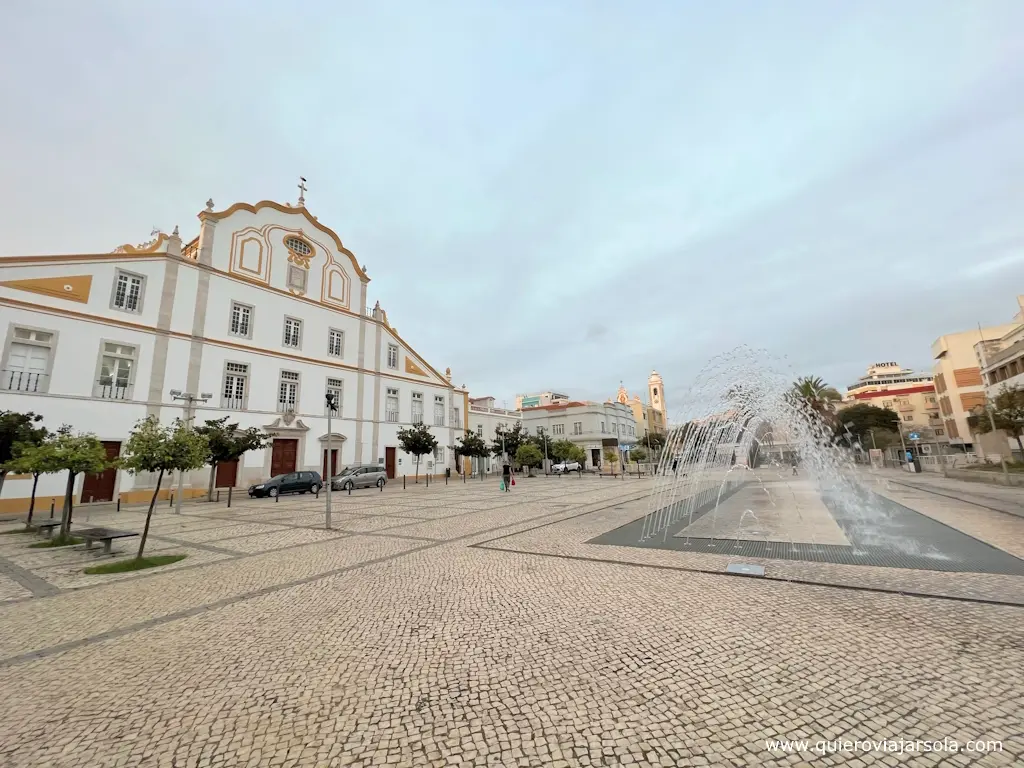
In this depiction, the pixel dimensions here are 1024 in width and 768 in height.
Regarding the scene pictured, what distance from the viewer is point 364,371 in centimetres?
3466

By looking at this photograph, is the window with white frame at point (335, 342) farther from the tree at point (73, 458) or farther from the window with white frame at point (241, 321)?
the tree at point (73, 458)

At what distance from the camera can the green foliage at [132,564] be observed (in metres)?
8.28

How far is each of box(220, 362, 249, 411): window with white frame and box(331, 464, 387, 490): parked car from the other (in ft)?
24.2

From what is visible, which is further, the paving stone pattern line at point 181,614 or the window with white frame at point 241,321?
the window with white frame at point 241,321

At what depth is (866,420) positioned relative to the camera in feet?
206

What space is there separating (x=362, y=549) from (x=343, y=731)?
693 centimetres

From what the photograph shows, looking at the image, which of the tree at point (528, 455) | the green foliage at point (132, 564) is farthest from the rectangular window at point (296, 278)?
the green foliage at point (132, 564)

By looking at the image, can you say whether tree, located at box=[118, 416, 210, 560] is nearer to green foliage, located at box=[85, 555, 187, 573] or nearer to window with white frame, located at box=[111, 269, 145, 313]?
green foliage, located at box=[85, 555, 187, 573]

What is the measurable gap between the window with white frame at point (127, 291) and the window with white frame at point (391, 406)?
17.0 m

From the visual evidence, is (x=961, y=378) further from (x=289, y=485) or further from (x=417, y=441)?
(x=289, y=485)

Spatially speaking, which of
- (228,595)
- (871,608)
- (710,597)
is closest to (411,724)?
(710,597)

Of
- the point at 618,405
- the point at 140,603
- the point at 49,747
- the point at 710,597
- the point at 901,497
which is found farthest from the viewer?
the point at 618,405

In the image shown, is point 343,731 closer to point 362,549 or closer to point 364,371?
point 362,549

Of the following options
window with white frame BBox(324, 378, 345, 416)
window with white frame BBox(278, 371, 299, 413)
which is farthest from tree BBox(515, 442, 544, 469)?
window with white frame BBox(278, 371, 299, 413)
